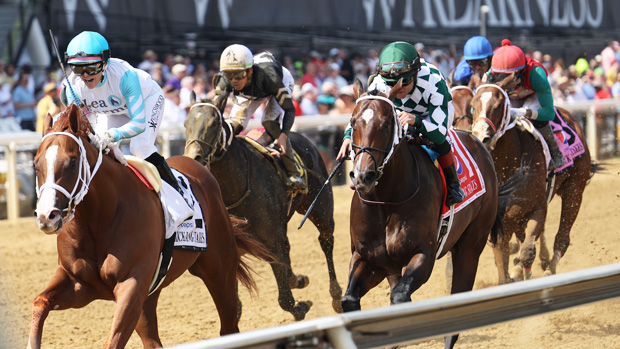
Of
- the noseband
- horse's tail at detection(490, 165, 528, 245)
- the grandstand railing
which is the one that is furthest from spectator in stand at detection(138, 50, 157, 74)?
the noseband

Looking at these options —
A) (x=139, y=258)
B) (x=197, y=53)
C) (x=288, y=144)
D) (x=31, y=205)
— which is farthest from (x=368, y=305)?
(x=197, y=53)

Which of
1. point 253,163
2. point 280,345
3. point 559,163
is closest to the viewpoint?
point 280,345

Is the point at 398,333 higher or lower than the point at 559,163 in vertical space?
Result: higher

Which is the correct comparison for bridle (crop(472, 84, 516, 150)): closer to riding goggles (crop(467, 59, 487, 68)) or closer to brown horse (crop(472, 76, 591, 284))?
brown horse (crop(472, 76, 591, 284))

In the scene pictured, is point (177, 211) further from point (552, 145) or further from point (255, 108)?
point (552, 145)

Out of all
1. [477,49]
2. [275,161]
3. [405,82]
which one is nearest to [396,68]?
[405,82]

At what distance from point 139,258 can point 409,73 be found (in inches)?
75.7

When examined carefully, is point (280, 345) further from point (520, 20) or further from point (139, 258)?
point (520, 20)

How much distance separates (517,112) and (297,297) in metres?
2.45

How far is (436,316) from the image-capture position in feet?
11.4

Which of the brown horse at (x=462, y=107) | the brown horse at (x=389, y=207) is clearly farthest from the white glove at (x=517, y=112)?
the brown horse at (x=389, y=207)

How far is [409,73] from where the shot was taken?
5246mm

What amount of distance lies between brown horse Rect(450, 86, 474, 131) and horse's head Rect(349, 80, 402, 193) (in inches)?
122

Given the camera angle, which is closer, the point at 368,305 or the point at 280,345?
the point at 280,345
